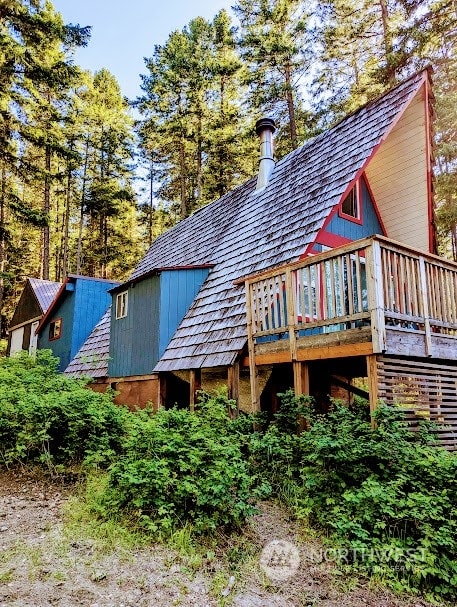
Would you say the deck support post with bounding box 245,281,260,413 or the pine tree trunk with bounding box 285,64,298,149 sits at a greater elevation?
the pine tree trunk with bounding box 285,64,298,149

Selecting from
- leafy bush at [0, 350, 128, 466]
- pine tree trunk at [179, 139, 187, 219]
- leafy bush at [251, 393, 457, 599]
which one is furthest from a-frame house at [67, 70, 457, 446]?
pine tree trunk at [179, 139, 187, 219]

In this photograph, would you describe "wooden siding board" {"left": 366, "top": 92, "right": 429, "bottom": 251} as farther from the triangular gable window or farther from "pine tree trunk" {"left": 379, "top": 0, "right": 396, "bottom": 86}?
"pine tree trunk" {"left": 379, "top": 0, "right": 396, "bottom": 86}

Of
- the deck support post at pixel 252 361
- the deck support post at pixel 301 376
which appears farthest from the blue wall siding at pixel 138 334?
the deck support post at pixel 301 376

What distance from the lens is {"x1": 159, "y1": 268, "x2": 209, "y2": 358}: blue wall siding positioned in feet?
30.6

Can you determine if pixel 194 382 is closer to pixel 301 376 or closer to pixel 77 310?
pixel 301 376

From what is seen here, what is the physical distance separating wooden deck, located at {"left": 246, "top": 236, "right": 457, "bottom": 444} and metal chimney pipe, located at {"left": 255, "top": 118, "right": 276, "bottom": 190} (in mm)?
5465

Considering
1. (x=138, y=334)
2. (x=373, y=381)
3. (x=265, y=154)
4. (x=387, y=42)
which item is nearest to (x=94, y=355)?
(x=138, y=334)

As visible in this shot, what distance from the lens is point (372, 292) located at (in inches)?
195

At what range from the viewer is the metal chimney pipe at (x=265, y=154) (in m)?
11.5

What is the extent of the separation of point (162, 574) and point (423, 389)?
3.85 meters

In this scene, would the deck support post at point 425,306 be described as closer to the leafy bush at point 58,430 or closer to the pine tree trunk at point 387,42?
the leafy bush at point 58,430

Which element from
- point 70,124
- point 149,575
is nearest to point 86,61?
point 70,124

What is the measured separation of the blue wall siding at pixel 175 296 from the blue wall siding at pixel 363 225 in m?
3.15

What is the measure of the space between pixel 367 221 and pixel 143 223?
21.2 meters
